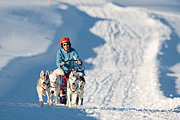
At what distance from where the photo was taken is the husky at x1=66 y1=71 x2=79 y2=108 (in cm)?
623

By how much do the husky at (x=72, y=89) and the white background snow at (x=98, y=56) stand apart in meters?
0.24

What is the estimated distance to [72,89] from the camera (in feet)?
20.7

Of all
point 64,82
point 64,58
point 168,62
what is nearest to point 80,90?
point 64,82

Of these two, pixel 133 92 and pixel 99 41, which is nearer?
pixel 133 92

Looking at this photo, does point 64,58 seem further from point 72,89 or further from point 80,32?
point 80,32

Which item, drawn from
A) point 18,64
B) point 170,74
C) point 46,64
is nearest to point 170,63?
point 170,74

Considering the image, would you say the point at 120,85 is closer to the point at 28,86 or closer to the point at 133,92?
Result: the point at 133,92

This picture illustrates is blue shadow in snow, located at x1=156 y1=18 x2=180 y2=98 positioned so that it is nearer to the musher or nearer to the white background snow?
the white background snow

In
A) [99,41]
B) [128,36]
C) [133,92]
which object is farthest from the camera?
[128,36]

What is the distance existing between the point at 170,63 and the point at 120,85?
590cm

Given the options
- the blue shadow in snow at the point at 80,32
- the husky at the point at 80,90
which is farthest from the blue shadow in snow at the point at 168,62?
the husky at the point at 80,90

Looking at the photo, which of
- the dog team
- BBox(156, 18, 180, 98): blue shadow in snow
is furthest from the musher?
BBox(156, 18, 180, 98): blue shadow in snow

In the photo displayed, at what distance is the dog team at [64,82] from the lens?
621cm

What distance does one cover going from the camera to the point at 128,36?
22578mm
